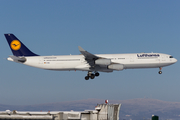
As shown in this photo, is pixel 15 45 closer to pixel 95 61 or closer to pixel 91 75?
pixel 91 75

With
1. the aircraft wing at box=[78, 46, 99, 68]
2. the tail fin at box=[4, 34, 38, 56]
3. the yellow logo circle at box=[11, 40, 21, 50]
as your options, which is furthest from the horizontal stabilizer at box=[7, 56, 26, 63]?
the aircraft wing at box=[78, 46, 99, 68]

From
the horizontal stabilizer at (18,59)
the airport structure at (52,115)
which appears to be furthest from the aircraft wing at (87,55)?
the airport structure at (52,115)

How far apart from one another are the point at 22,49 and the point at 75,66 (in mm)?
18039

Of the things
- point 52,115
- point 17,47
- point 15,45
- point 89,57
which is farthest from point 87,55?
point 52,115

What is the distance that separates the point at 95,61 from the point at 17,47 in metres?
25.6

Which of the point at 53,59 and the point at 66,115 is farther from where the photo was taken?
the point at 53,59

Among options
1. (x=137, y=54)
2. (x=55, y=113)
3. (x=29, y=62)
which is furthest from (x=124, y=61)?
(x=55, y=113)

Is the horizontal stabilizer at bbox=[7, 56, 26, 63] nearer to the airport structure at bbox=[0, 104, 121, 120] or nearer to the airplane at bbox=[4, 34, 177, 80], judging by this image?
the airplane at bbox=[4, 34, 177, 80]

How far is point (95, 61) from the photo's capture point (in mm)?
67938

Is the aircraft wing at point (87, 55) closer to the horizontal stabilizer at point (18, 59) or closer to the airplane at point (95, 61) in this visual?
the airplane at point (95, 61)

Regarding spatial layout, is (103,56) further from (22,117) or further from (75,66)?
(22,117)

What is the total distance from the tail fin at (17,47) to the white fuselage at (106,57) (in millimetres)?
4072

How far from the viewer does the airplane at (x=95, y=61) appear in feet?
226

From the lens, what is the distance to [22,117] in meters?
42.6
